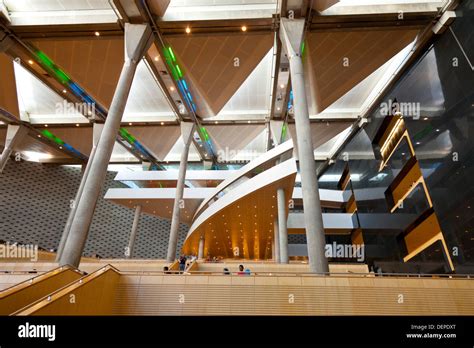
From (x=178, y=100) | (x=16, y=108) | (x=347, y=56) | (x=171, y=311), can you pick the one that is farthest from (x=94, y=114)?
(x=171, y=311)

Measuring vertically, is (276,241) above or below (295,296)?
above

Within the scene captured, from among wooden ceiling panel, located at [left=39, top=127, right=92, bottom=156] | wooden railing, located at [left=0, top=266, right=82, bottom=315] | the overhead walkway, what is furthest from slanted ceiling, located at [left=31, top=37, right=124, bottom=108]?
the overhead walkway

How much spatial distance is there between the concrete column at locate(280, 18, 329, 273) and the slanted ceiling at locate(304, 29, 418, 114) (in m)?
2.01

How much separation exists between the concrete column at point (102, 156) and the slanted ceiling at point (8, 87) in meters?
9.76

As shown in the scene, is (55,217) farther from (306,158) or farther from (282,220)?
(306,158)

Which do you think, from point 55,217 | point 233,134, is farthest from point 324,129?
point 55,217

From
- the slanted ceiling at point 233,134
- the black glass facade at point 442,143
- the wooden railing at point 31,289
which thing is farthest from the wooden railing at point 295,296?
the slanted ceiling at point 233,134

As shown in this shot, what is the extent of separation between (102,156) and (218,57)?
28.1 ft

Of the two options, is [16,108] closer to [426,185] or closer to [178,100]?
[178,100]

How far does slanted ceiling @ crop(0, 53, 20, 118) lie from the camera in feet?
58.7

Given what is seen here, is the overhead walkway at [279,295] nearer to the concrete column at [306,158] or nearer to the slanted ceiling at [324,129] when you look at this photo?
the concrete column at [306,158]

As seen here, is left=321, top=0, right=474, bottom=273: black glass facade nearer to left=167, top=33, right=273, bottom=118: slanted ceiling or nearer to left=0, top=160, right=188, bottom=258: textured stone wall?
left=167, top=33, right=273, bottom=118: slanted ceiling

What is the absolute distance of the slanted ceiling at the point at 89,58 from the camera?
51.4 feet

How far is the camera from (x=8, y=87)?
63.1ft
